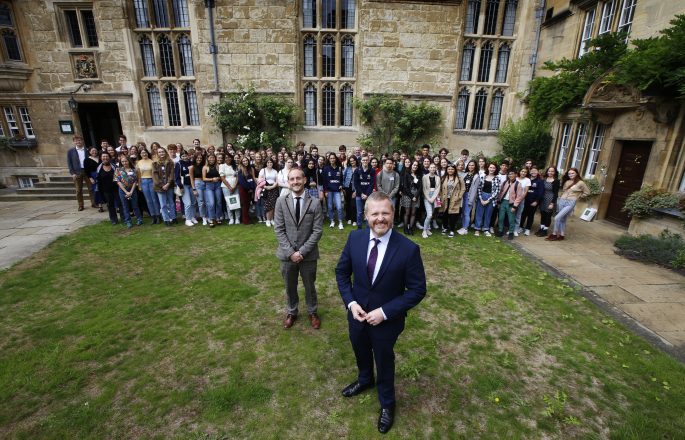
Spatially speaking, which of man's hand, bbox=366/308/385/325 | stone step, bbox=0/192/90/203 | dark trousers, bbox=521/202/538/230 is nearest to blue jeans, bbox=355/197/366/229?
dark trousers, bbox=521/202/538/230

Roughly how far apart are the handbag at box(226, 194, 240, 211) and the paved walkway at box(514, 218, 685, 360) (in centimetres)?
735

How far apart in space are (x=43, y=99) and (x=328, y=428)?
54.3 feet

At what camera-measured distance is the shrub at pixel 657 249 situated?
615 cm

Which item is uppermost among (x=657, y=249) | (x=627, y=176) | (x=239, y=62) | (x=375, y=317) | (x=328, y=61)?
(x=328, y=61)

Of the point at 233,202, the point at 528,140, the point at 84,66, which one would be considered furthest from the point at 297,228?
the point at 84,66

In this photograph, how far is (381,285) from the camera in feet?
8.06

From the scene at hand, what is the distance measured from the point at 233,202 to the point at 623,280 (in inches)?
343

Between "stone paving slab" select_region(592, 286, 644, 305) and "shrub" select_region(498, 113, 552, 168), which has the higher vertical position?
"shrub" select_region(498, 113, 552, 168)

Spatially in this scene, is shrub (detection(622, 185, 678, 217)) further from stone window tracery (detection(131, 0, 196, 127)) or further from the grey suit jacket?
stone window tracery (detection(131, 0, 196, 127))

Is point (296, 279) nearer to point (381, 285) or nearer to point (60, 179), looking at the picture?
point (381, 285)

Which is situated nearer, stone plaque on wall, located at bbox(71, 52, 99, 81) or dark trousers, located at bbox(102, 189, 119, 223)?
dark trousers, located at bbox(102, 189, 119, 223)

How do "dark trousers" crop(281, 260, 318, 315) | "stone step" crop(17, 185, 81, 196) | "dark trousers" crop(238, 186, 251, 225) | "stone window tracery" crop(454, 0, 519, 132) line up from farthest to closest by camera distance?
"stone window tracery" crop(454, 0, 519, 132) < "stone step" crop(17, 185, 81, 196) < "dark trousers" crop(238, 186, 251, 225) < "dark trousers" crop(281, 260, 318, 315)

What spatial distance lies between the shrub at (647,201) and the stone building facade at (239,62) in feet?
20.6

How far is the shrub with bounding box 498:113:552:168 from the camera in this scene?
11453 millimetres
